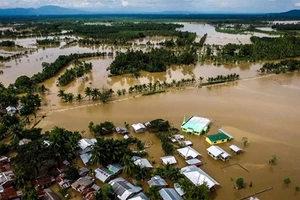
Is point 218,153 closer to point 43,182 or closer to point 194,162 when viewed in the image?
point 194,162

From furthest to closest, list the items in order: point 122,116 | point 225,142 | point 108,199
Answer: point 122,116 → point 225,142 → point 108,199

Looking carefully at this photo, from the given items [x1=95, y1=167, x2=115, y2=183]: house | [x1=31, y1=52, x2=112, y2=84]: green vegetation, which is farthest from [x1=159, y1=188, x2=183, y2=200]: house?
[x1=31, y1=52, x2=112, y2=84]: green vegetation

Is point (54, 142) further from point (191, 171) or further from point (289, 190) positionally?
point (289, 190)

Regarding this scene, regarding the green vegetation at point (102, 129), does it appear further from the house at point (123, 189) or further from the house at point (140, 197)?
the house at point (140, 197)

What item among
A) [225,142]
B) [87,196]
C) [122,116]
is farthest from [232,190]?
[122,116]

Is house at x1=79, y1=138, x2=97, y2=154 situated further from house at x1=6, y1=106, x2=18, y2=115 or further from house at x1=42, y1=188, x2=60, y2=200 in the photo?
house at x1=6, y1=106, x2=18, y2=115

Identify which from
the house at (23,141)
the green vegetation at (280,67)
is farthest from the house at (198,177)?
the green vegetation at (280,67)

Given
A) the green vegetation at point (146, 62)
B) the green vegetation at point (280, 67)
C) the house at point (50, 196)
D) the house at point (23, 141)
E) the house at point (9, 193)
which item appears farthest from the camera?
the green vegetation at point (146, 62)
